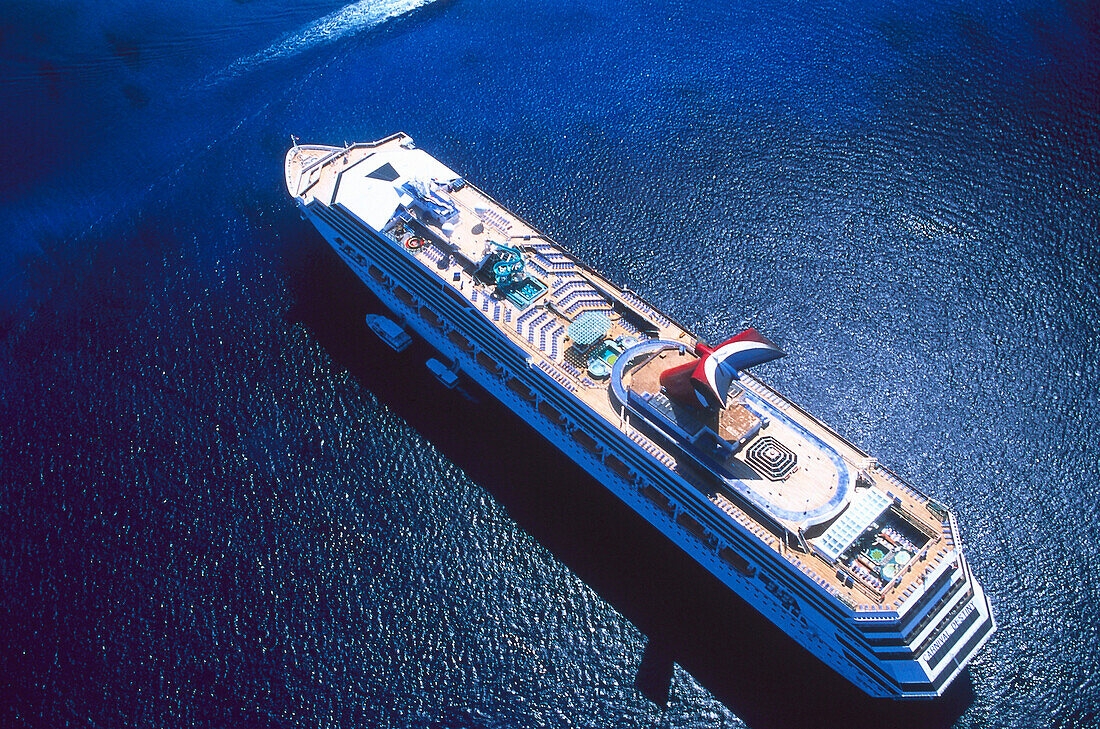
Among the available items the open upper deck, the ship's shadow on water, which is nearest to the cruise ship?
the open upper deck

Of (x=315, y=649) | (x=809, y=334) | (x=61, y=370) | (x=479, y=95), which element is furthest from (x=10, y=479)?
(x=809, y=334)

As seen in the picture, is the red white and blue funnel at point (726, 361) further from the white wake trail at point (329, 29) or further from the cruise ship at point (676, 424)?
the white wake trail at point (329, 29)

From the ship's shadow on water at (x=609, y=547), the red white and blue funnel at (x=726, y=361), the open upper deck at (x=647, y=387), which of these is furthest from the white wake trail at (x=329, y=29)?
the red white and blue funnel at (x=726, y=361)

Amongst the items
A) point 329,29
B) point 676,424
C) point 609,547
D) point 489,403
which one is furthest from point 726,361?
point 329,29

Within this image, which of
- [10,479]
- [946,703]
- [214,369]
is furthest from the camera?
[214,369]

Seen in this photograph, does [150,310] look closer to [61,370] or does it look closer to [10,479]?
[61,370]

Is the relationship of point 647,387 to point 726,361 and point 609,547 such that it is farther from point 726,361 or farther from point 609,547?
point 609,547
